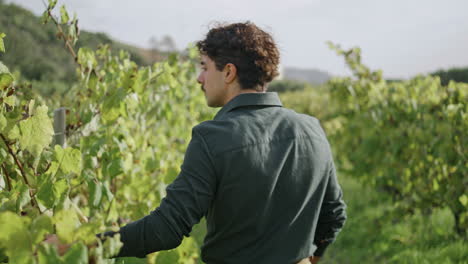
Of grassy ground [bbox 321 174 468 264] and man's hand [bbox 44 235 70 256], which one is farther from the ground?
man's hand [bbox 44 235 70 256]

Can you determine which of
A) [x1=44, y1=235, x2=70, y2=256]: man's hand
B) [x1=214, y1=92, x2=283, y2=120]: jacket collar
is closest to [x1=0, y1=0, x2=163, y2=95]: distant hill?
[x1=214, y1=92, x2=283, y2=120]: jacket collar

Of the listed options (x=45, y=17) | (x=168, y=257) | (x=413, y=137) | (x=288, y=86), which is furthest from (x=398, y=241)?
(x=288, y=86)

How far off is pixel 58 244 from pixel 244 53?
932 mm

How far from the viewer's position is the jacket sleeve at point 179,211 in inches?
46.2

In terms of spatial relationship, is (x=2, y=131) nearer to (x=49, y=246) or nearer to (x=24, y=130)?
(x=24, y=130)

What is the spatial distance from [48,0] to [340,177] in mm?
7501

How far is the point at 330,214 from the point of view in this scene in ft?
5.97

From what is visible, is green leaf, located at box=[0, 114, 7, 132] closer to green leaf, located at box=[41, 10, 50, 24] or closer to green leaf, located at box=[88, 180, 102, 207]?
green leaf, located at box=[88, 180, 102, 207]

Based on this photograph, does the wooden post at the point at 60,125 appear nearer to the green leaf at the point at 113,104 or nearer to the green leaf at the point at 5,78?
the green leaf at the point at 113,104

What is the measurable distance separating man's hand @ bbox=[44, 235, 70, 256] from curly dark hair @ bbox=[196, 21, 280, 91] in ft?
2.78

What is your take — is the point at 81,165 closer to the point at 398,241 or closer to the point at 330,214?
the point at 330,214

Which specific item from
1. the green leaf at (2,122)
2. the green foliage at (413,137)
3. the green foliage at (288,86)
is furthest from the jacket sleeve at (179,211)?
the green foliage at (288,86)

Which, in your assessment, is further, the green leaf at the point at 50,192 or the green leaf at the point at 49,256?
the green leaf at the point at 50,192

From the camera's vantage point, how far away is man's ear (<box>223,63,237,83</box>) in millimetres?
1549
